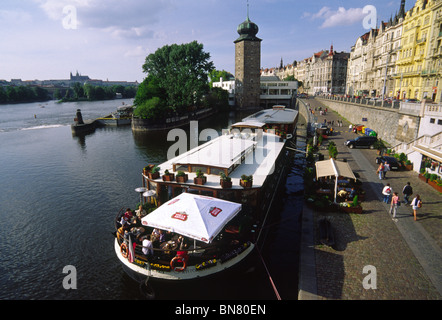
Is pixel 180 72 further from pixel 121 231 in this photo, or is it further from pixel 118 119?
pixel 121 231

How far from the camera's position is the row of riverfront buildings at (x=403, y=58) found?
53.7 m

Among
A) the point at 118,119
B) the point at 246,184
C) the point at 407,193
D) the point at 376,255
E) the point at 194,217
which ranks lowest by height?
the point at 376,255

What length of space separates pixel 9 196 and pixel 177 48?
223 ft

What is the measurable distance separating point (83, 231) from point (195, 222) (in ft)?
39.7

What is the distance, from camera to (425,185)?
910 inches

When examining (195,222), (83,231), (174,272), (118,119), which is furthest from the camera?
(118,119)

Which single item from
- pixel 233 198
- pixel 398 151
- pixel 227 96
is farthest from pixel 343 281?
pixel 227 96

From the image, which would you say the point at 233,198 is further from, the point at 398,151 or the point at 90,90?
the point at 90,90

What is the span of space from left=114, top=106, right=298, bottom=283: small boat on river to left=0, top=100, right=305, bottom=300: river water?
138cm

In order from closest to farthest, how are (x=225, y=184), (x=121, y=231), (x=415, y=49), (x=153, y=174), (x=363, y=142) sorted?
(x=121, y=231)
(x=225, y=184)
(x=153, y=174)
(x=363, y=142)
(x=415, y=49)

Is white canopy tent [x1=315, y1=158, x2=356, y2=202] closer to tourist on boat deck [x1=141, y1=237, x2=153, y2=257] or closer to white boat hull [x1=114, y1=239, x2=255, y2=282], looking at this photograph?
white boat hull [x1=114, y1=239, x2=255, y2=282]

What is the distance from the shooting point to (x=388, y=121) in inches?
1565

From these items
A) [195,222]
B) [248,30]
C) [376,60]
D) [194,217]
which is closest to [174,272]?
[195,222]
